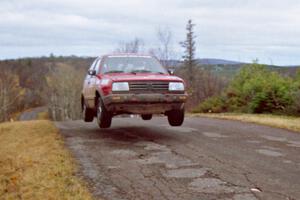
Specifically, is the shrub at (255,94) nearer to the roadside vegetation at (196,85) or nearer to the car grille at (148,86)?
the roadside vegetation at (196,85)

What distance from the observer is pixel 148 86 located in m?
9.30

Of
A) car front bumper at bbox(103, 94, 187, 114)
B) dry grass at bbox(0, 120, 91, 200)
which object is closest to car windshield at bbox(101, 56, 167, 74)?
car front bumper at bbox(103, 94, 187, 114)

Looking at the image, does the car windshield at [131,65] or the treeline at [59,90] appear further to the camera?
the treeline at [59,90]

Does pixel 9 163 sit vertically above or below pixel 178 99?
below

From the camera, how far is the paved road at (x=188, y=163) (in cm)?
558

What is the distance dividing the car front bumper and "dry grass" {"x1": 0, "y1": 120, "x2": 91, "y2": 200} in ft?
4.40

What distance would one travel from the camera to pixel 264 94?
18812 millimetres

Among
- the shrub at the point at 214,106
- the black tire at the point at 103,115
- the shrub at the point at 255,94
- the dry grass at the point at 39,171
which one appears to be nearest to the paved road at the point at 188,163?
the dry grass at the point at 39,171

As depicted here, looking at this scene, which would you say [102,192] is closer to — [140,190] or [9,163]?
[140,190]

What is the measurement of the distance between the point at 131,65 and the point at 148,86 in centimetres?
137

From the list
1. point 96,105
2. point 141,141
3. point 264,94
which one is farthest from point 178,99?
point 264,94

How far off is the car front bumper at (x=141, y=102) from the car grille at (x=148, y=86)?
5.3 inches

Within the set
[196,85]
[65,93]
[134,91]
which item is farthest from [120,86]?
[65,93]

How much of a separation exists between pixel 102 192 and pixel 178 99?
4271mm
